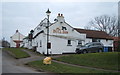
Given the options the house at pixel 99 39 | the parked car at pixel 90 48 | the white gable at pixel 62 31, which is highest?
the white gable at pixel 62 31

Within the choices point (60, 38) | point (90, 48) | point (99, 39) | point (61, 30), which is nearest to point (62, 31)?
point (61, 30)

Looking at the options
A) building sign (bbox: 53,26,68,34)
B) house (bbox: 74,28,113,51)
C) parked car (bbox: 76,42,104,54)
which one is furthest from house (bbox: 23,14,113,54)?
parked car (bbox: 76,42,104,54)

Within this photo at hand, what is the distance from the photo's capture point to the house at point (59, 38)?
34.5 meters

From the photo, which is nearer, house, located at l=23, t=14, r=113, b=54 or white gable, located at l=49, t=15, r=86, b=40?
house, located at l=23, t=14, r=113, b=54

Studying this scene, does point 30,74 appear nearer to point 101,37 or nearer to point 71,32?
point 71,32

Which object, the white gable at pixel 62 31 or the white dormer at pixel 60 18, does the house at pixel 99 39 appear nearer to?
the white gable at pixel 62 31

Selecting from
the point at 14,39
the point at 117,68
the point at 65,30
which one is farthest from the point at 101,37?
the point at 14,39

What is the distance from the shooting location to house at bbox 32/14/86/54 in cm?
3450

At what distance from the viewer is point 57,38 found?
115ft

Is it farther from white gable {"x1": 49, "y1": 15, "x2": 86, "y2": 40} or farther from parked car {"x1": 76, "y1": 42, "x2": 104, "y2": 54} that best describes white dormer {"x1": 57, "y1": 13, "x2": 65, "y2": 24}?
parked car {"x1": 76, "y1": 42, "x2": 104, "y2": 54}

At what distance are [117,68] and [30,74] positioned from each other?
7.44 meters

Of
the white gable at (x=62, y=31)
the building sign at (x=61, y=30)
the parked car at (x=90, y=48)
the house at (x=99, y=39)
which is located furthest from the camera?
the house at (x=99, y=39)

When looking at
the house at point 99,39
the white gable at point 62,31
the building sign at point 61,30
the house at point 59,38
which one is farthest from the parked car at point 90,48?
the house at point 99,39

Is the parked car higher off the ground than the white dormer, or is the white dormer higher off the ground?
the white dormer
